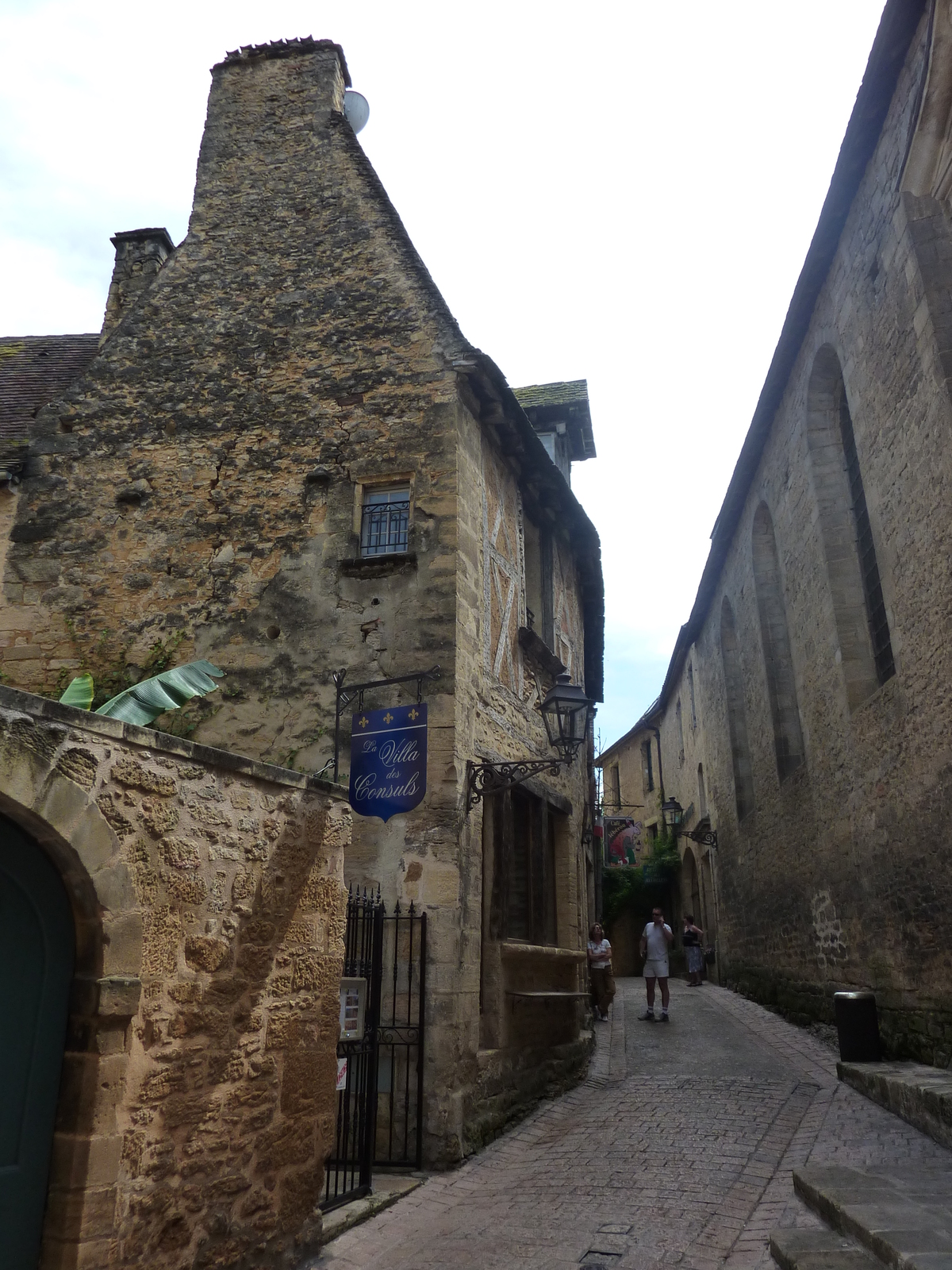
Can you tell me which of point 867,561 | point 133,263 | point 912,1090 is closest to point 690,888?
point 867,561

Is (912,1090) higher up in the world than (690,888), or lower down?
lower down

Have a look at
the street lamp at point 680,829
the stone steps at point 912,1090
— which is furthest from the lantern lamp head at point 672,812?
the stone steps at point 912,1090

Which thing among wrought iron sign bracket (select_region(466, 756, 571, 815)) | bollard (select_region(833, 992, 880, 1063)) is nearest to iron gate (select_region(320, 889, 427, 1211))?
wrought iron sign bracket (select_region(466, 756, 571, 815))

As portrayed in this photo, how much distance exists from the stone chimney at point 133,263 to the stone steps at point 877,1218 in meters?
10.1

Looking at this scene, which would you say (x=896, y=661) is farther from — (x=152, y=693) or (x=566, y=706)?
(x=152, y=693)

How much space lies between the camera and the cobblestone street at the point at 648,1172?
421 centimetres

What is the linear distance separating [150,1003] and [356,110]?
419 inches

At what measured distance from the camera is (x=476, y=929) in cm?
655

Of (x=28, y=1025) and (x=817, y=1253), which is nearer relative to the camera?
(x=28, y=1025)

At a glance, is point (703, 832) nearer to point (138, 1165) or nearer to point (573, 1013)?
point (573, 1013)

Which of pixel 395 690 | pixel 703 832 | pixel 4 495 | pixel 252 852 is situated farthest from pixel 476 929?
pixel 703 832

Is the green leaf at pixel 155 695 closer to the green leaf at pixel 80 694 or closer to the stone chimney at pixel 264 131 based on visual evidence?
the green leaf at pixel 80 694

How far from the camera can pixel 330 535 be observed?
7.42 metres

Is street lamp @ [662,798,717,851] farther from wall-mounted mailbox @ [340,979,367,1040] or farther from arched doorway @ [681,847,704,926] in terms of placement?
wall-mounted mailbox @ [340,979,367,1040]
